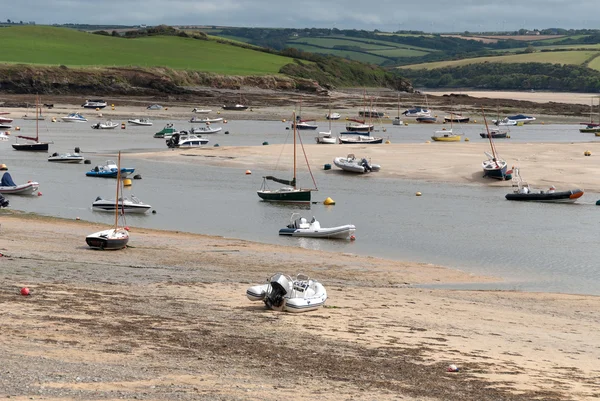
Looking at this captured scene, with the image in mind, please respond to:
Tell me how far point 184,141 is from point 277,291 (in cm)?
5257

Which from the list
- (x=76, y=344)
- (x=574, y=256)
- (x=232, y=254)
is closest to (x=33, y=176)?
(x=232, y=254)

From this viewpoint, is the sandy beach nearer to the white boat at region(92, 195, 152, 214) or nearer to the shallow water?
the shallow water

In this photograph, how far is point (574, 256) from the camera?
34.3 m

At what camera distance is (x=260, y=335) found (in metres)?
19.3

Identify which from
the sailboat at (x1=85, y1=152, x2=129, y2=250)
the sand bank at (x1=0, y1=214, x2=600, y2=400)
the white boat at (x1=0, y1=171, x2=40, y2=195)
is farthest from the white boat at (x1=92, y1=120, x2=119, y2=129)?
the sand bank at (x1=0, y1=214, x2=600, y2=400)

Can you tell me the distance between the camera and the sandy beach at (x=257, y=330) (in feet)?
50.8

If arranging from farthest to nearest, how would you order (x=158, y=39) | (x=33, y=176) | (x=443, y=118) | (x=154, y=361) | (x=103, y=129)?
(x=158, y=39) → (x=443, y=118) → (x=103, y=129) → (x=33, y=176) → (x=154, y=361)

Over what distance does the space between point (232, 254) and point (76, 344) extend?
14871 mm

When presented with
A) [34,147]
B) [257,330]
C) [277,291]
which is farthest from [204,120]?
[257,330]

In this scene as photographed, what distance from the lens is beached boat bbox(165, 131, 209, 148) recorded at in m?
72.8

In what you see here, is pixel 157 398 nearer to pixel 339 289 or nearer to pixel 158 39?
pixel 339 289

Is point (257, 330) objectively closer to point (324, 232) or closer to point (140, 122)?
point (324, 232)

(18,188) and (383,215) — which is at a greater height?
(383,215)

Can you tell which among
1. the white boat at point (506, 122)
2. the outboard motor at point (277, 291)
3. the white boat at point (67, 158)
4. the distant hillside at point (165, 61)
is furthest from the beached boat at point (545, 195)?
the distant hillside at point (165, 61)
